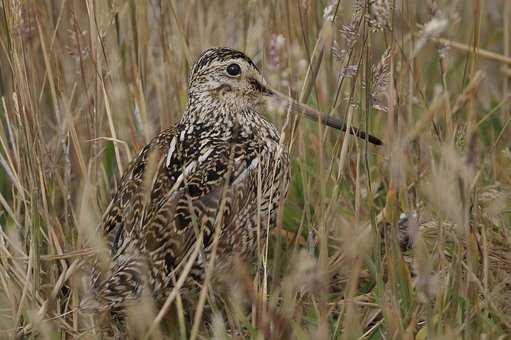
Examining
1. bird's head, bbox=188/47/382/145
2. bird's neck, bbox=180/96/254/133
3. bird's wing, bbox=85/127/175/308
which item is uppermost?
bird's head, bbox=188/47/382/145

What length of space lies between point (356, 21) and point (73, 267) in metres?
1.19

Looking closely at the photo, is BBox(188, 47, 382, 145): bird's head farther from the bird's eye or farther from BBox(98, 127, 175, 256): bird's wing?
BBox(98, 127, 175, 256): bird's wing

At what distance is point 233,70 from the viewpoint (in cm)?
330

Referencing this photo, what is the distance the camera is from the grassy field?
230cm

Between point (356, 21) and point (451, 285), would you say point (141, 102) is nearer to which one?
point (356, 21)

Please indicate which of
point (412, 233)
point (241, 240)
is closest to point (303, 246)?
point (241, 240)

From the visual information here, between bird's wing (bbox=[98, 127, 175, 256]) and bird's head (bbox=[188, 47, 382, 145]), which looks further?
bird's head (bbox=[188, 47, 382, 145])

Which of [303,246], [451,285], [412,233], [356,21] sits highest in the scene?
[356,21]

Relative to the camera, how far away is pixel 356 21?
8.18 ft

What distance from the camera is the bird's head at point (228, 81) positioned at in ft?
10.8

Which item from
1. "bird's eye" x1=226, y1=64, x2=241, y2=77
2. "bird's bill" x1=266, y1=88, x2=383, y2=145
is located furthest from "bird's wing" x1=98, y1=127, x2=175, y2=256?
"bird's bill" x1=266, y1=88, x2=383, y2=145

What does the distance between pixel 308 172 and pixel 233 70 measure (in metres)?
0.46

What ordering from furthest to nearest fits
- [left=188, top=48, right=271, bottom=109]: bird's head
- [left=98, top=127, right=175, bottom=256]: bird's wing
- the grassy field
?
[left=188, top=48, right=271, bottom=109]: bird's head
[left=98, top=127, right=175, bottom=256]: bird's wing
the grassy field

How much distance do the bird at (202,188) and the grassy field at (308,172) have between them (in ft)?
0.37
